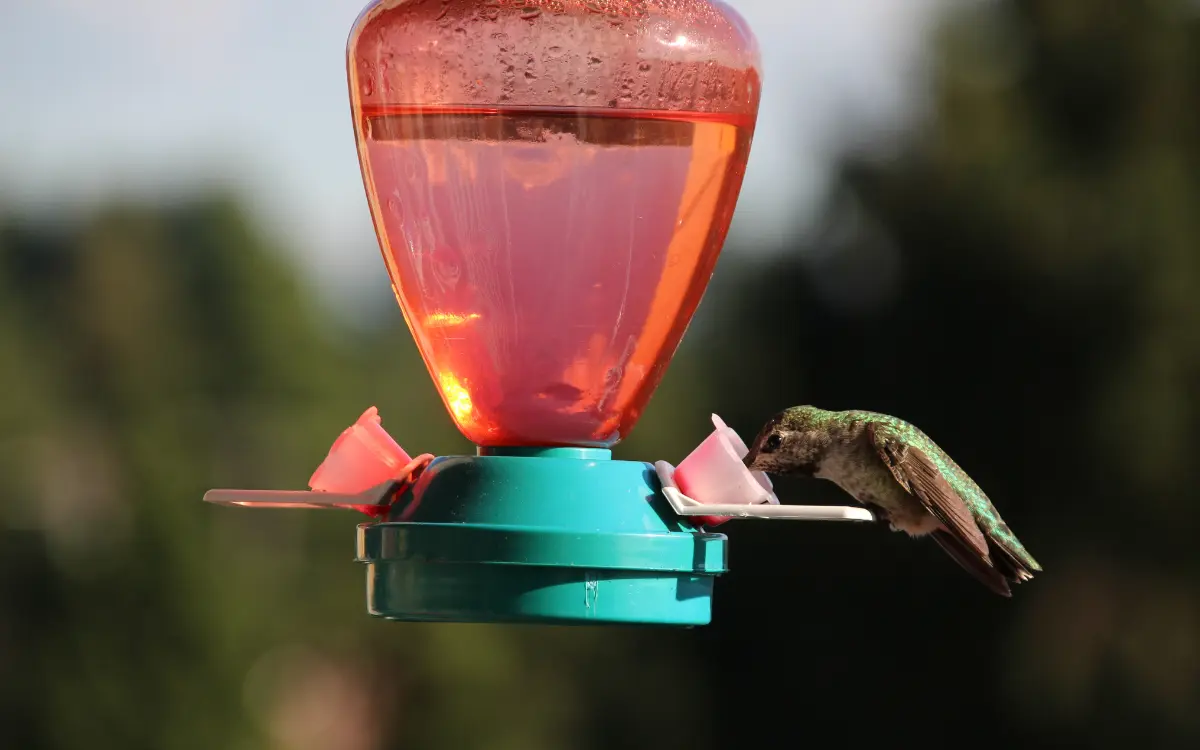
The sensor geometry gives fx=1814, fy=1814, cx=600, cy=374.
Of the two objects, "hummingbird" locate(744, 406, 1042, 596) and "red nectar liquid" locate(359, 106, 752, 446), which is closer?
"red nectar liquid" locate(359, 106, 752, 446)

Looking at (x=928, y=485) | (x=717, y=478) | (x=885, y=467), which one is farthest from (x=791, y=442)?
(x=717, y=478)

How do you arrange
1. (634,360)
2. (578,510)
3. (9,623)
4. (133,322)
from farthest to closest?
1. (133,322)
2. (9,623)
3. (634,360)
4. (578,510)

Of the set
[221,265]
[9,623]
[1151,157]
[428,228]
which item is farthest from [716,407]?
[428,228]

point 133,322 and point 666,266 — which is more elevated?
point 666,266

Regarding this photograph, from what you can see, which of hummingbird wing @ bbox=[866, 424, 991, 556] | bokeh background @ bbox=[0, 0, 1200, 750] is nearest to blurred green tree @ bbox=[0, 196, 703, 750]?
bokeh background @ bbox=[0, 0, 1200, 750]

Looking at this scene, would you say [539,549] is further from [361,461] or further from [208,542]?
[208,542]

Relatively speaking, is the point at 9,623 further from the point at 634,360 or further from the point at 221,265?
the point at 634,360

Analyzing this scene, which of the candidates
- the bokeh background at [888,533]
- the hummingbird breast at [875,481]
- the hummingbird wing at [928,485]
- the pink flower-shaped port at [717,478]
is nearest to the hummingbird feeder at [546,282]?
the pink flower-shaped port at [717,478]

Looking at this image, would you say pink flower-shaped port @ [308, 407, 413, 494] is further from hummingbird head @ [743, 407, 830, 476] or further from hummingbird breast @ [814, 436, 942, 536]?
hummingbird breast @ [814, 436, 942, 536]

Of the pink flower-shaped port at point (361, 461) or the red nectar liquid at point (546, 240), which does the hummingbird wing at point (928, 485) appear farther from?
the pink flower-shaped port at point (361, 461)
